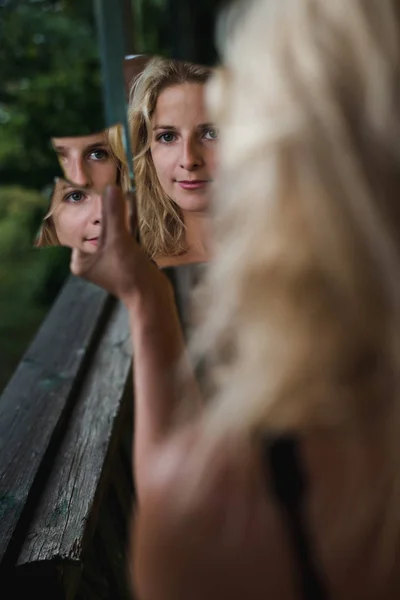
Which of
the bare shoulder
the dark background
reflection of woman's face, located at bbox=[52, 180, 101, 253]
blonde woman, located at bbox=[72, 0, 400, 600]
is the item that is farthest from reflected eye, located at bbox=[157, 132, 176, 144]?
the dark background

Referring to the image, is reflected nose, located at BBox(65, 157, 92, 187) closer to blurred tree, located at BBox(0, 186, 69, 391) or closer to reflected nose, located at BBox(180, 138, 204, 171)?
reflected nose, located at BBox(180, 138, 204, 171)

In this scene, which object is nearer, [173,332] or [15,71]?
[173,332]

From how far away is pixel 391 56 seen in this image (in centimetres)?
70

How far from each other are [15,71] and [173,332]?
3179mm

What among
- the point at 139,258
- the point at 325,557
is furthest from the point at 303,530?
the point at 139,258

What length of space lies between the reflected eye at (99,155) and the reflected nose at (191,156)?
10 centimetres

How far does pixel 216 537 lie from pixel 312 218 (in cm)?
30

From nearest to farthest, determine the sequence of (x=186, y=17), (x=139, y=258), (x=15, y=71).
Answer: (x=139, y=258), (x=15, y=71), (x=186, y=17)

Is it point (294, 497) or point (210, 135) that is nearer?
point (294, 497)

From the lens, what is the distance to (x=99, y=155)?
99 cm

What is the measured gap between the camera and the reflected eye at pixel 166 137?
974mm

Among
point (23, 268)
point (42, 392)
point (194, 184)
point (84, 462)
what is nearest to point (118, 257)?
point (194, 184)

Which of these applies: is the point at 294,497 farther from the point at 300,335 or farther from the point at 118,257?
the point at 118,257

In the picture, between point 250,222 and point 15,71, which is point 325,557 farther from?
point 15,71
